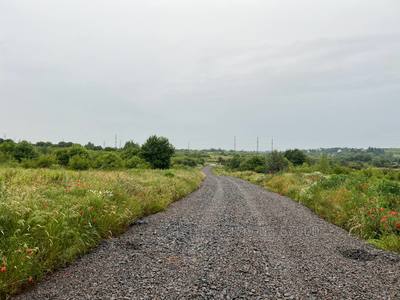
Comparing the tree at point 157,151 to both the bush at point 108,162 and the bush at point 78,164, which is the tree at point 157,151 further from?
the bush at point 78,164

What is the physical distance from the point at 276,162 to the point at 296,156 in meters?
30.2

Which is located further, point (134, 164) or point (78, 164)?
point (134, 164)

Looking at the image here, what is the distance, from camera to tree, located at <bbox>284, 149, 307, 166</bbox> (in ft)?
350

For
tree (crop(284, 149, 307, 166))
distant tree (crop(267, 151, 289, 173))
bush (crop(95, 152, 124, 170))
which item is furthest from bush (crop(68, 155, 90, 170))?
tree (crop(284, 149, 307, 166))

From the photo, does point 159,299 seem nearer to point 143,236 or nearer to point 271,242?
point 143,236

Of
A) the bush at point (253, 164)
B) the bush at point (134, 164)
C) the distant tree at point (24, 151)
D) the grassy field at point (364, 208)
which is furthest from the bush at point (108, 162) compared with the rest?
the bush at point (253, 164)

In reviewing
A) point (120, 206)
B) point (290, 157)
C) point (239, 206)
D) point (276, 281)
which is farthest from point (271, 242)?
point (290, 157)

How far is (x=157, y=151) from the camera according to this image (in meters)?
54.5

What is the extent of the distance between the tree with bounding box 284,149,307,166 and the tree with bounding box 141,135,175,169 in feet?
199

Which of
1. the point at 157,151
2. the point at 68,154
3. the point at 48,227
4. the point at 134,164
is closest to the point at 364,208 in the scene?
the point at 48,227

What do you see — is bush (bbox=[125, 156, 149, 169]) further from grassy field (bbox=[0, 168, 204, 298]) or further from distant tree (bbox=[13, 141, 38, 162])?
grassy field (bbox=[0, 168, 204, 298])

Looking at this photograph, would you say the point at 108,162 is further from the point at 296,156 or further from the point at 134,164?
the point at 296,156

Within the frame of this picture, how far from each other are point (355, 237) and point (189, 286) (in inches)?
286

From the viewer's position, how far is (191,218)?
1294 cm
